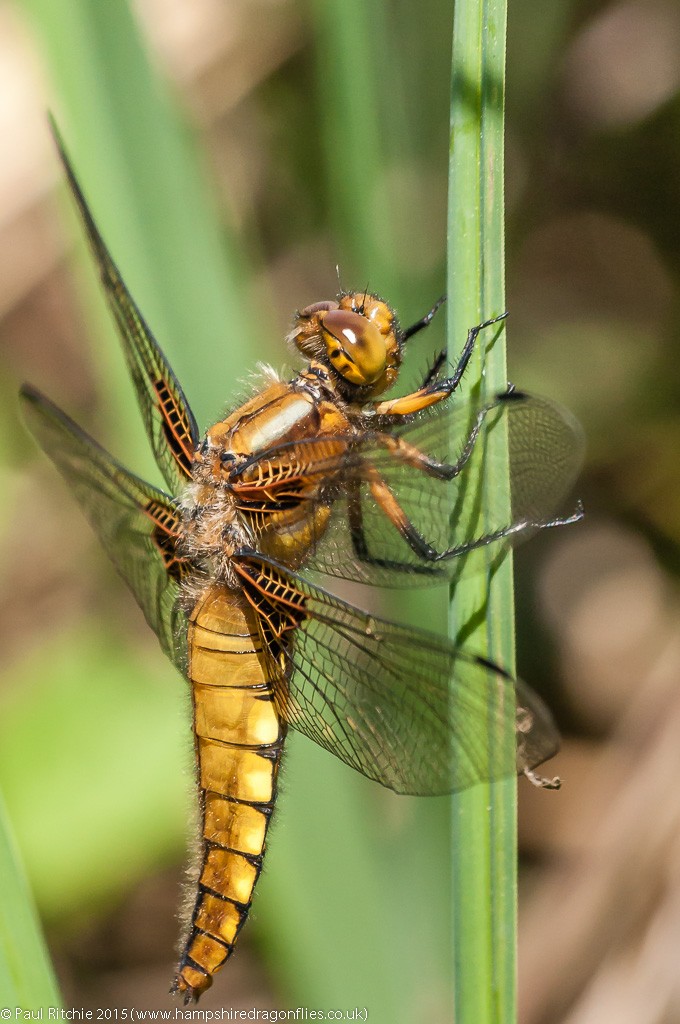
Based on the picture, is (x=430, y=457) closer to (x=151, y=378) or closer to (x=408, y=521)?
(x=408, y=521)

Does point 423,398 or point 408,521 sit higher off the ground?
point 423,398

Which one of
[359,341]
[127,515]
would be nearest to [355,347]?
[359,341]

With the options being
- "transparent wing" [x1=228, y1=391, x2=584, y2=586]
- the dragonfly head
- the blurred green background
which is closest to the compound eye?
the dragonfly head

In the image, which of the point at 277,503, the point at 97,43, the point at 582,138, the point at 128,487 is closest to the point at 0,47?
the point at 97,43

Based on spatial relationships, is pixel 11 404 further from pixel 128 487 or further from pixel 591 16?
pixel 591 16

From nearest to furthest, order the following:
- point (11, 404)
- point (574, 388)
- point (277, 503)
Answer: point (277, 503)
point (574, 388)
point (11, 404)

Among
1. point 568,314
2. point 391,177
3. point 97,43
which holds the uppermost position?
point 97,43

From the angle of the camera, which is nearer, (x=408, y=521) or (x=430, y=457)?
(x=430, y=457)
